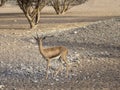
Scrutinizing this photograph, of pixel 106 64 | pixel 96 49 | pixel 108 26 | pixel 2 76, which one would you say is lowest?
pixel 108 26

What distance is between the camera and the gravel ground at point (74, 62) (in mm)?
11617

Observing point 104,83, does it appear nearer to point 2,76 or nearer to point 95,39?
point 2,76

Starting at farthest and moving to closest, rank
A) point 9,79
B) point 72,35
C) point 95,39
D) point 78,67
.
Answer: point 72,35, point 95,39, point 78,67, point 9,79

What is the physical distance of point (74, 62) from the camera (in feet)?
49.6

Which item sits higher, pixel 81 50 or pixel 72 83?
pixel 72 83

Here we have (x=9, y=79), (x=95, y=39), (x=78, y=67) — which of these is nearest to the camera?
(x=9, y=79)

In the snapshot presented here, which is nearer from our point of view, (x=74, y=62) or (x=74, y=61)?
(x=74, y=62)

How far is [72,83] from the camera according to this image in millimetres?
11648

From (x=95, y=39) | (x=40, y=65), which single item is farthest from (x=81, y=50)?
(x=40, y=65)

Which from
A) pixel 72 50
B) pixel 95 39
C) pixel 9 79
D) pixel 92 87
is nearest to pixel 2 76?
pixel 9 79

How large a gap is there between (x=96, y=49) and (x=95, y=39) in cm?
245

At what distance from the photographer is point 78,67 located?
14.2 m

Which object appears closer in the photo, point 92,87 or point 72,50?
point 92,87

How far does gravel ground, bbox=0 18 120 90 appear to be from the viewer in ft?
38.1
